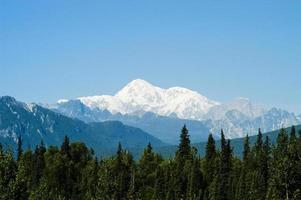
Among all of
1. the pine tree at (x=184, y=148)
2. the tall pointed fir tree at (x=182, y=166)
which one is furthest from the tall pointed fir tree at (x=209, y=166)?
the pine tree at (x=184, y=148)

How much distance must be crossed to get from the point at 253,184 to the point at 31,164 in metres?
69.5

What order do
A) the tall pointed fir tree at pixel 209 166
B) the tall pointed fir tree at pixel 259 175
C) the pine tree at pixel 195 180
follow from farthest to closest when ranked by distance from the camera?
the tall pointed fir tree at pixel 209 166 < the pine tree at pixel 195 180 < the tall pointed fir tree at pixel 259 175

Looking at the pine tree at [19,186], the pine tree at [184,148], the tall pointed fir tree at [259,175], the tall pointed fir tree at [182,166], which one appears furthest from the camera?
the pine tree at [184,148]

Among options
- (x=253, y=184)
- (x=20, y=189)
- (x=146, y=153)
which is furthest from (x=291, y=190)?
(x=146, y=153)

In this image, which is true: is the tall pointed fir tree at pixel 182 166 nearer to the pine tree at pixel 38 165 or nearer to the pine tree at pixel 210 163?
the pine tree at pixel 210 163

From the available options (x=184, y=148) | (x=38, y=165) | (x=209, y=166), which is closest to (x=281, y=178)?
(x=209, y=166)

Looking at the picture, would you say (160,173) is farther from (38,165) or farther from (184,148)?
(38,165)

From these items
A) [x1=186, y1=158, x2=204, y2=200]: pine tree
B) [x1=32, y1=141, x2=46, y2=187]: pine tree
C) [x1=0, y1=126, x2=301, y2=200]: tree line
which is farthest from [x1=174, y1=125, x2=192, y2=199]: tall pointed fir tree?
[x1=32, y1=141, x2=46, y2=187]: pine tree

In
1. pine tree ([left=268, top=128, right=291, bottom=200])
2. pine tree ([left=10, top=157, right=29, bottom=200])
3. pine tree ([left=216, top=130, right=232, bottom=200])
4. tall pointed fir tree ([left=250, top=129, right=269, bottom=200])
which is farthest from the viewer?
pine tree ([left=216, top=130, right=232, bottom=200])

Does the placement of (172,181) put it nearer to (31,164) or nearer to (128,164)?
(128,164)

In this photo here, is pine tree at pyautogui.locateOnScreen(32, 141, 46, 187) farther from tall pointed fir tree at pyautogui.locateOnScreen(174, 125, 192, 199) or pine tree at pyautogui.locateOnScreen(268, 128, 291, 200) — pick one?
pine tree at pyautogui.locateOnScreen(268, 128, 291, 200)

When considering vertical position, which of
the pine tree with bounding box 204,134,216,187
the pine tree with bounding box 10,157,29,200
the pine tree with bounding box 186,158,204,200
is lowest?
the pine tree with bounding box 10,157,29,200

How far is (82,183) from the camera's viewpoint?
15700 cm

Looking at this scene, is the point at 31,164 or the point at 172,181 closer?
the point at 172,181
